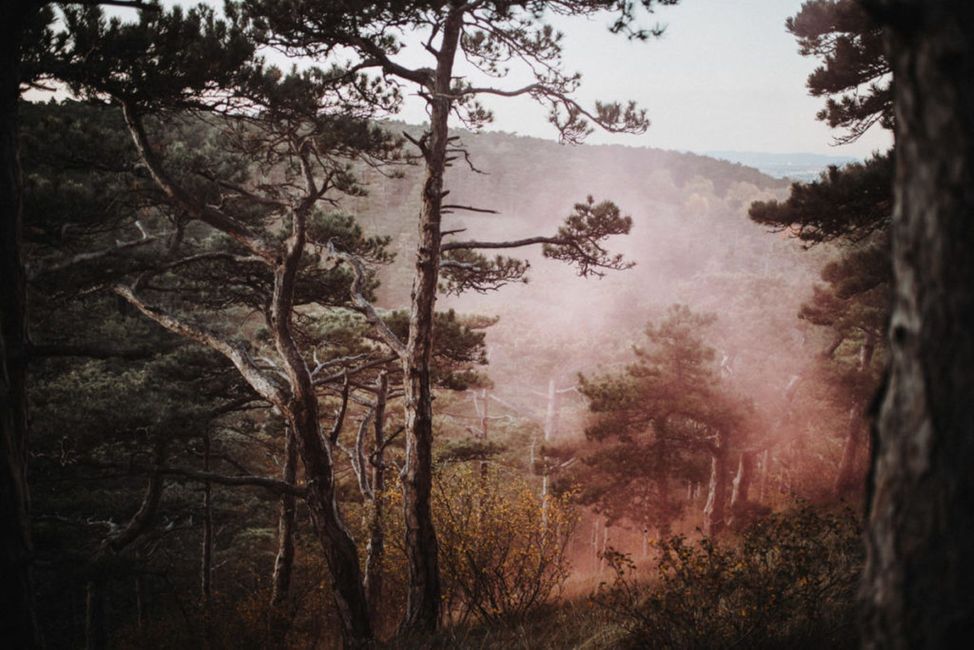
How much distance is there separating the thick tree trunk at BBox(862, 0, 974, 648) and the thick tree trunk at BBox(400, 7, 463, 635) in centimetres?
487

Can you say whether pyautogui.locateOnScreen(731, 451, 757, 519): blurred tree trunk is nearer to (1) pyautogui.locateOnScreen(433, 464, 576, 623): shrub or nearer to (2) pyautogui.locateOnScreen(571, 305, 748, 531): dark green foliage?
(2) pyautogui.locateOnScreen(571, 305, 748, 531): dark green foliage

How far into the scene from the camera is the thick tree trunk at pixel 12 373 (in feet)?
8.05

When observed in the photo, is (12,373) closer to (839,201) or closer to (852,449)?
(839,201)

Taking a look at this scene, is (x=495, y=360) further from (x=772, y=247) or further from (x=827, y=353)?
(x=772, y=247)

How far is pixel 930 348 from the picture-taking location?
4.10 feet

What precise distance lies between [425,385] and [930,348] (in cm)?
523

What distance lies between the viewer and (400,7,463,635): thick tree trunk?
573 centimetres

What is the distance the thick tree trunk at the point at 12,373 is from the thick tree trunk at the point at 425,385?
140 inches

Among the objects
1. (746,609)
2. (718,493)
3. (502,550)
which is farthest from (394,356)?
(718,493)

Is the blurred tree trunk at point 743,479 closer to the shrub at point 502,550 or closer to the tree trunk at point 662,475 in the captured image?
the tree trunk at point 662,475

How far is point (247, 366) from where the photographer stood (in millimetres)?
5895

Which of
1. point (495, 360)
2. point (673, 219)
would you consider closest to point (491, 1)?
point (495, 360)

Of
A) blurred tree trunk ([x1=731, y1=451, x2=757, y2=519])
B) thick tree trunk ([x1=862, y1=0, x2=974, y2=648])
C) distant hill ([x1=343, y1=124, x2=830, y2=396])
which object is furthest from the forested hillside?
distant hill ([x1=343, y1=124, x2=830, y2=396])

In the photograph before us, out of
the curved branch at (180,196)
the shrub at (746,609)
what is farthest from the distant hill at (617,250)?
A: the curved branch at (180,196)
